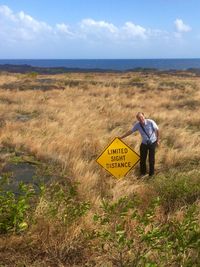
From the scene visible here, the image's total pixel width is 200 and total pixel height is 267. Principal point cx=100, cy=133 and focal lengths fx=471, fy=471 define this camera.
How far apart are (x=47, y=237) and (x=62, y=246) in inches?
9.0

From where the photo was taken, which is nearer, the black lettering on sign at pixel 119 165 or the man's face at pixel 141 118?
the black lettering on sign at pixel 119 165

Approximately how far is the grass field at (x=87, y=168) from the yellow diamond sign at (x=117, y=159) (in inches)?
8.0

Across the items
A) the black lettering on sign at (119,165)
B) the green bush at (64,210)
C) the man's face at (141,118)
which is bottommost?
the black lettering on sign at (119,165)

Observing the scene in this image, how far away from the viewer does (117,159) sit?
9.63 m

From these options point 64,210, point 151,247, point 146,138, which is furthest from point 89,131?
point 151,247

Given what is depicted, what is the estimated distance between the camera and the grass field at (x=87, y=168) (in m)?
5.05

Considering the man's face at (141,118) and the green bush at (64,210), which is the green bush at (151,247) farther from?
the man's face at (141,118)

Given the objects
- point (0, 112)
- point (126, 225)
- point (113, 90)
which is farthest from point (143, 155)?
point (113, 90)

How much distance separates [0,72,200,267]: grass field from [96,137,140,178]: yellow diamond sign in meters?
0.20

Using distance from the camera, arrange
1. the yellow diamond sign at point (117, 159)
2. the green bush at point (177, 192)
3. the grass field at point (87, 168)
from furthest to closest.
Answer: the yellow diamond sign at point (117, 159), the green bush at point (177, 192), the grass field at point (87, 168)

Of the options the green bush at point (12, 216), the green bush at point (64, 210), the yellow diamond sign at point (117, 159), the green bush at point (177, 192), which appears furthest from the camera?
the yellow diamond sign at point (117, 159)

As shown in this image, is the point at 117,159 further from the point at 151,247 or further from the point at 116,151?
the point at 151,247

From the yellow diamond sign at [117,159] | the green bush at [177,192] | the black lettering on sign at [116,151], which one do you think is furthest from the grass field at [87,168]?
the black lettering on sign at [116,151]

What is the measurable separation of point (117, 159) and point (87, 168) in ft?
2.35
